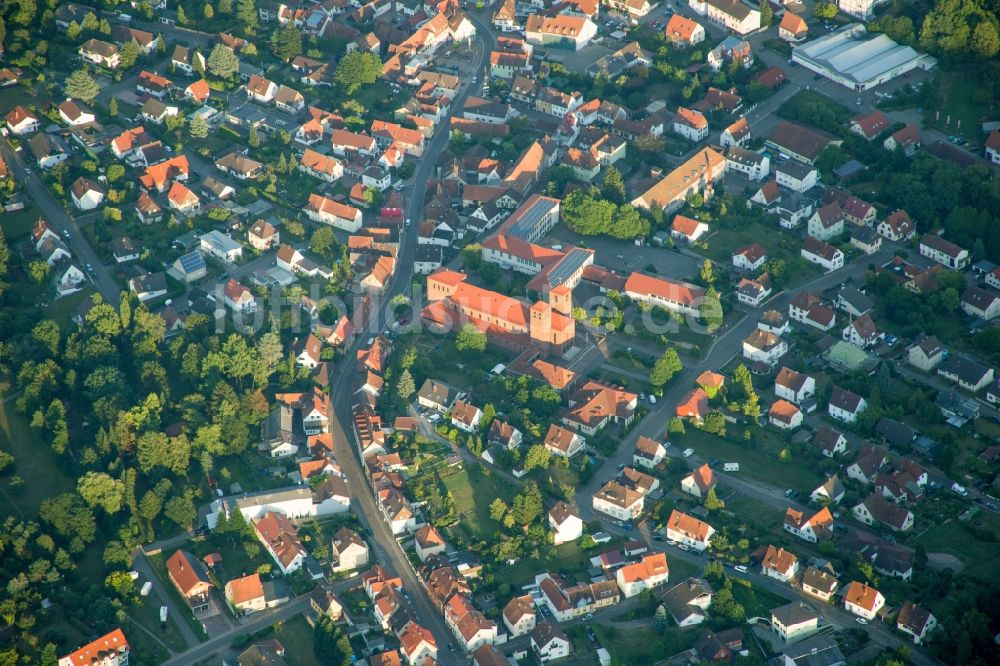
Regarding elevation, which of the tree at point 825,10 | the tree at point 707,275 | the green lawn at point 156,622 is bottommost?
the green lawn at point 156,622

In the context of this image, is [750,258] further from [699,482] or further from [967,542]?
[967,542]

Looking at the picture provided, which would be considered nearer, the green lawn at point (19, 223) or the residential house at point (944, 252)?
the residential house at point (944, 252)

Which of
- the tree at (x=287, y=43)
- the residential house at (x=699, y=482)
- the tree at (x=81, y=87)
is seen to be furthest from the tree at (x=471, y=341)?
the tree at (x=81, y=87)

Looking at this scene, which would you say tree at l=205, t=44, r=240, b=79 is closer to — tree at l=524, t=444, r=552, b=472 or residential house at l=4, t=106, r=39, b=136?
residential house at l=4, t=106, r=39, b=136

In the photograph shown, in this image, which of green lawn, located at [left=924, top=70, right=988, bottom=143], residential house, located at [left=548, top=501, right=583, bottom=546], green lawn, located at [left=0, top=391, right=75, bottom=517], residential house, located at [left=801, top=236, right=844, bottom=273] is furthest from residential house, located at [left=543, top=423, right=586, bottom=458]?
green lawn, located at [left=924, top=70, right=988, bottom=143]

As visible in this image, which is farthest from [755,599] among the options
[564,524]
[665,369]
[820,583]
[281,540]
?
[281,540]

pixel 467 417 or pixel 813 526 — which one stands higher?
pixel 813 526

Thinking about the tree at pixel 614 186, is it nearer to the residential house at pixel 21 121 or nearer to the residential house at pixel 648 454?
the residential house at pixel 648 454
